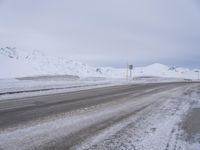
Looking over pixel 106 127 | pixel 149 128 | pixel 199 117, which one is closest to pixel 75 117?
pixel 106 127

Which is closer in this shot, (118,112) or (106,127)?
(106,127)

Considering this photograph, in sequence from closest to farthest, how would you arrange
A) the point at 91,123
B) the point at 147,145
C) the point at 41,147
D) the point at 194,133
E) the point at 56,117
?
the point at 41,147, the point at 147,145, the point at 194,133, the point at 91,123, the point at 56,117

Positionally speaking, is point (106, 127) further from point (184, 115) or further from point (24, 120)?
point (184, 115)

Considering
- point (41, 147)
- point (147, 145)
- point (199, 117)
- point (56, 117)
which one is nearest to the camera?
point (41, 147)

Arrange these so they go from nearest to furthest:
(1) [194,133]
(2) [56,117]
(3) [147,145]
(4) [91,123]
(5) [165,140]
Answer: (3) [147,145] → (5) [165,140] → (1) [194,133] → (4) [91,123] → (2) [56,117]

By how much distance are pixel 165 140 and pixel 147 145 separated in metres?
0.69

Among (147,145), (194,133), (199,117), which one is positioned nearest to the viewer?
(147,145)

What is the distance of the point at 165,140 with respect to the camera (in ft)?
19.8

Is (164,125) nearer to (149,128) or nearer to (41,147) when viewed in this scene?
(149,128)

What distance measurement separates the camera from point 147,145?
5598 mm

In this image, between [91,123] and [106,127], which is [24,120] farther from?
[106,127]

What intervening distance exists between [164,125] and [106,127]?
1.96 m

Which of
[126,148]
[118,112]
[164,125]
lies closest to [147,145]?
[126,148]

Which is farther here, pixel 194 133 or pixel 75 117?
pixel 75 117
